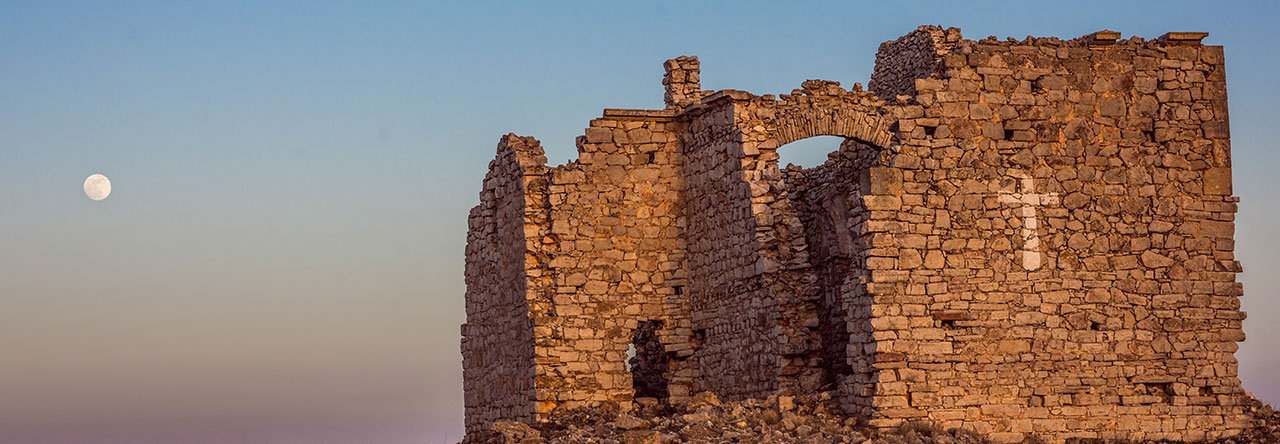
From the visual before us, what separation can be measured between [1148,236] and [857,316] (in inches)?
134

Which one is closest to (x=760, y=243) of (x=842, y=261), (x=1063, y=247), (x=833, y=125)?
(x=842, y=261)

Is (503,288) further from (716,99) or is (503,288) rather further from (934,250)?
(934,250)

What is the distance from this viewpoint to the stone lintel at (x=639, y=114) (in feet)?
76.5

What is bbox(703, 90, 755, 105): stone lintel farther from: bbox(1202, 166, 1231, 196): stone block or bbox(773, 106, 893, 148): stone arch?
bbox(1202, 166, 1231, 196): stone block

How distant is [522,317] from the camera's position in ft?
76.8

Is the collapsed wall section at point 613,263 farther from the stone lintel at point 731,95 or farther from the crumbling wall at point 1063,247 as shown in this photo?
the crumbling wall at point 1063,247

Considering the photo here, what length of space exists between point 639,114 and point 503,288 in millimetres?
2993

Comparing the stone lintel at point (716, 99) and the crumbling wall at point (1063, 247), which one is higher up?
the stone lintel at point (716, 99)

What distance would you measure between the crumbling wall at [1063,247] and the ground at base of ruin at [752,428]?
29 centimetres

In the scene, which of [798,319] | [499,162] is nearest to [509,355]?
[499,162]

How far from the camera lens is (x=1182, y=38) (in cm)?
2145

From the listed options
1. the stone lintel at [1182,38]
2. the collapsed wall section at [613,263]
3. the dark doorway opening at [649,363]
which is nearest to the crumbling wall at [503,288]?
the collapsed wall section at [613,263]

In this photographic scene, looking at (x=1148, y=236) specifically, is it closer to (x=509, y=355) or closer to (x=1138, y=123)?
(x=1138, y=123)

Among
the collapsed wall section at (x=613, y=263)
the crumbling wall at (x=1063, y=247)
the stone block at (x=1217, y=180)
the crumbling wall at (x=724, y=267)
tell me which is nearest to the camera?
the crumbling wall at (x=1063, y=247)
